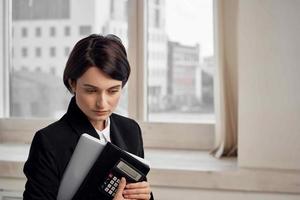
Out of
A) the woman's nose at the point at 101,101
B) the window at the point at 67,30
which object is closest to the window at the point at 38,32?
the window at the point at 67,30

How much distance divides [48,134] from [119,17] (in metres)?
1.22

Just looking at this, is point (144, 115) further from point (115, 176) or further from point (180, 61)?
point (115, 176)

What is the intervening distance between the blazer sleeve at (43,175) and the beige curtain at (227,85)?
3.26 ft

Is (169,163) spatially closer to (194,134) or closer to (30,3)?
(194,134)

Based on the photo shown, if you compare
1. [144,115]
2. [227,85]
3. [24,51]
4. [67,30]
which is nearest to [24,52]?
[24,51]

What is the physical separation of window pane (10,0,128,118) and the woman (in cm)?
112

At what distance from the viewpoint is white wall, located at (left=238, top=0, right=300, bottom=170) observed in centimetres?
162

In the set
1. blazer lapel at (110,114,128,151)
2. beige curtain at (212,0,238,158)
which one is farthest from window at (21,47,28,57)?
blazer lapel at (110,114,128,151)

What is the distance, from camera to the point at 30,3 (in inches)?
87.4

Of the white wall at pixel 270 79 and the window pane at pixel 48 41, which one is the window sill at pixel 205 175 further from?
the window pane at pixel 48 41

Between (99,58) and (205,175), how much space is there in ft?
2.72

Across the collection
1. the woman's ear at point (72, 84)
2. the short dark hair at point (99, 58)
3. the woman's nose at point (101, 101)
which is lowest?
the woman's nose at point (101, 101)

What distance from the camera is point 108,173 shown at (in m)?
0.98

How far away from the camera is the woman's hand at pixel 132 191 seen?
38.4 inches
